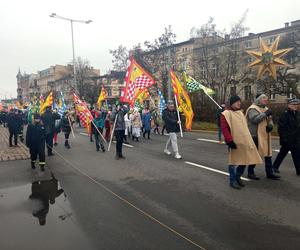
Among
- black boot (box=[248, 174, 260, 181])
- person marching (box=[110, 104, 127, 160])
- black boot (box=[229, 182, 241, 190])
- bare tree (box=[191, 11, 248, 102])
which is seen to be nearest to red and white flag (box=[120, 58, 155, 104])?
person marching (box=[110, 104, 127, 160])

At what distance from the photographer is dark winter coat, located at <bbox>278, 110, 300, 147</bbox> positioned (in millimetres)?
6688

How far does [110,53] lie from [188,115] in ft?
87.6

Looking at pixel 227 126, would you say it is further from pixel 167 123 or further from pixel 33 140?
pixel 33 140

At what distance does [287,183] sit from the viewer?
6348 millimetres

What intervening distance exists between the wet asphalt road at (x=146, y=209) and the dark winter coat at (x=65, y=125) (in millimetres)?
5007

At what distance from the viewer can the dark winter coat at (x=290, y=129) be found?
669cm

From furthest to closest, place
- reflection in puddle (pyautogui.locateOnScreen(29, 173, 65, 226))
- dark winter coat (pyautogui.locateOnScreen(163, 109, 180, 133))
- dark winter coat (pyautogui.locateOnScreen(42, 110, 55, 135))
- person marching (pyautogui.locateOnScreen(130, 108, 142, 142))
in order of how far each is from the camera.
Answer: person marching (pyautogui.locateOnScreen(130, 108, 142, 142))
dark winter coat (pyautogui.locateOnScreen(42, 110, 55, 135))
dark winter coat (pyautogui.locateOnScreen(163, 109, 180, 133))
reflection in puddle (pyautogui.locateOnScreen(29, 173, 65, 226))

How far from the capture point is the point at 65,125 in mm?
13602

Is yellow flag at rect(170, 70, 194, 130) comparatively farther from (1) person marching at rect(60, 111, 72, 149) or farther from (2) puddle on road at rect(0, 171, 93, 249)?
(2) puddle on road at rect(0, 171, 93, 249)

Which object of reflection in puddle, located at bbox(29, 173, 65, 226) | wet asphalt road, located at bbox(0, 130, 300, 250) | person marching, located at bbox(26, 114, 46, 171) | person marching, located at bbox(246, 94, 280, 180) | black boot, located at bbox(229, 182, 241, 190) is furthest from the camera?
person marching, located at bbox(26, 114, 46, 171)

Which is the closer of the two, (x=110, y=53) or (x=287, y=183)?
(x=287, y=183)

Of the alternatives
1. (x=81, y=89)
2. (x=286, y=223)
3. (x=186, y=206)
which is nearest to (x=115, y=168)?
(x=186, y=206)

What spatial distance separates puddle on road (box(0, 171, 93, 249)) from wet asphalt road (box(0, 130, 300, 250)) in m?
0.01

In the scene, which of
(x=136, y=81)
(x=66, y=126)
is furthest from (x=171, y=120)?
(x=66, y=126)
